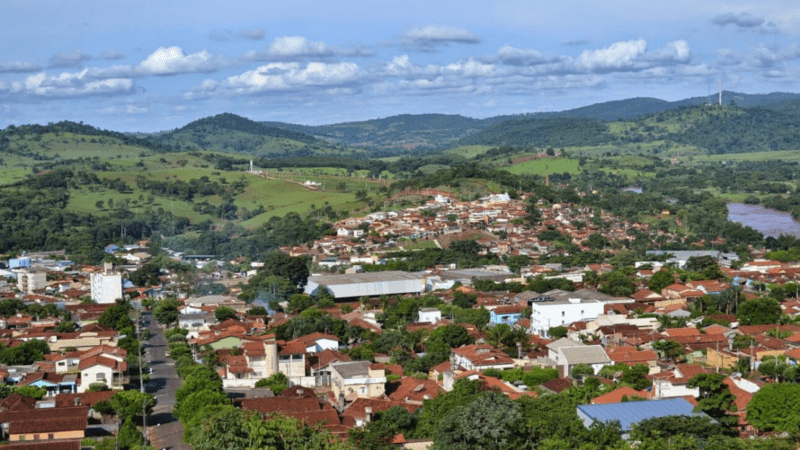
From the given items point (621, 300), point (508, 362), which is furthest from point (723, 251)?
point (508, 362)

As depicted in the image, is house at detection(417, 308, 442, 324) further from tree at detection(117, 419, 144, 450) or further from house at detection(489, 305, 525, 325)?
tree at detection(117, 419, 144, 450)

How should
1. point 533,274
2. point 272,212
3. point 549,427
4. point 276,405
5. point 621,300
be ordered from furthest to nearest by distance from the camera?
point 272,212 → point 533,274 → point 621,300 → point 276,405 → point 549,427

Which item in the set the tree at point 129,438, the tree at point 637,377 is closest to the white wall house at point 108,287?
the tree at point 129,438

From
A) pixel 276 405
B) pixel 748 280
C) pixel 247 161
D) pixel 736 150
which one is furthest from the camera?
pixel 736 150

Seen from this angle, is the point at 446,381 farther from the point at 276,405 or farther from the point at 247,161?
the point at 247,161

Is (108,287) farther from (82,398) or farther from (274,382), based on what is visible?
(82,398)

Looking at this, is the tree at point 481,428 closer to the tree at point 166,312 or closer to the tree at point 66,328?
the tree at point 66,328

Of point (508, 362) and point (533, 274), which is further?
point (533, 274)
